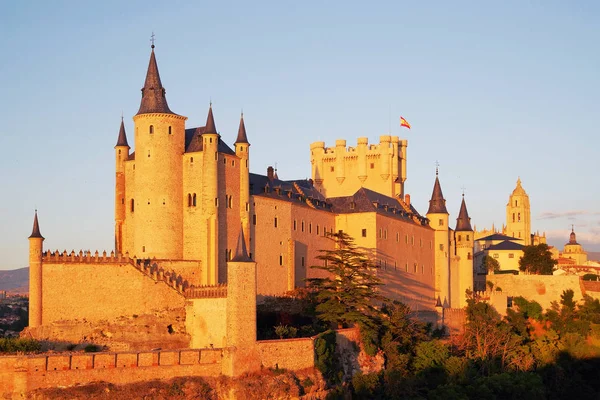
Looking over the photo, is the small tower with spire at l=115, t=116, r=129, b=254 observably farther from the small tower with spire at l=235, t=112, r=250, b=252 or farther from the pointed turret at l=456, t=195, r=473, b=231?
the pointed turret at l=456, t=195, r=473, b=231

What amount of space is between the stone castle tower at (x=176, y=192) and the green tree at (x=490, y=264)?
167ft

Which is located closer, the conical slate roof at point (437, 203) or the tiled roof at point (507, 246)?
the conical slate roof at point (437, 203)

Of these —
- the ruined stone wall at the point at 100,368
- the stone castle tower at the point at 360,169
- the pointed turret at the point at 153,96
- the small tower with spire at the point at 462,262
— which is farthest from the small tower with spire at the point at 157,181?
the small tower with spire at the point at 462,262

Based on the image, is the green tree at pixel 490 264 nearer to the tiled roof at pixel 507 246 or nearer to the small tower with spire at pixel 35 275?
the tiled roof at pixel 507 246

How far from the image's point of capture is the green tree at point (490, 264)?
10256 centimetres

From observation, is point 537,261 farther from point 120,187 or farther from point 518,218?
point 120,187

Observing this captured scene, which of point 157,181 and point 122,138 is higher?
point 122,138

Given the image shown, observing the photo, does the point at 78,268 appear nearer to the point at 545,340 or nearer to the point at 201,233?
the point at 201,233

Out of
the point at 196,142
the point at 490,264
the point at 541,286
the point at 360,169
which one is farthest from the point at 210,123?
the point at 490,264

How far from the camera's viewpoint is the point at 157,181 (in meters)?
56.8

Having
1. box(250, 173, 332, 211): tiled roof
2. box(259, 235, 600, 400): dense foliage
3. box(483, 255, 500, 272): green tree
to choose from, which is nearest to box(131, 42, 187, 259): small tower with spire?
box(250, 173, 332, 211): tiled roof

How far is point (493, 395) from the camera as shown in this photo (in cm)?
5638

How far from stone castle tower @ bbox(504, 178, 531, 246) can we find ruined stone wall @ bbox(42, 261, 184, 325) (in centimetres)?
9165

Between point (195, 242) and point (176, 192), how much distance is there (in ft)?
10.9
